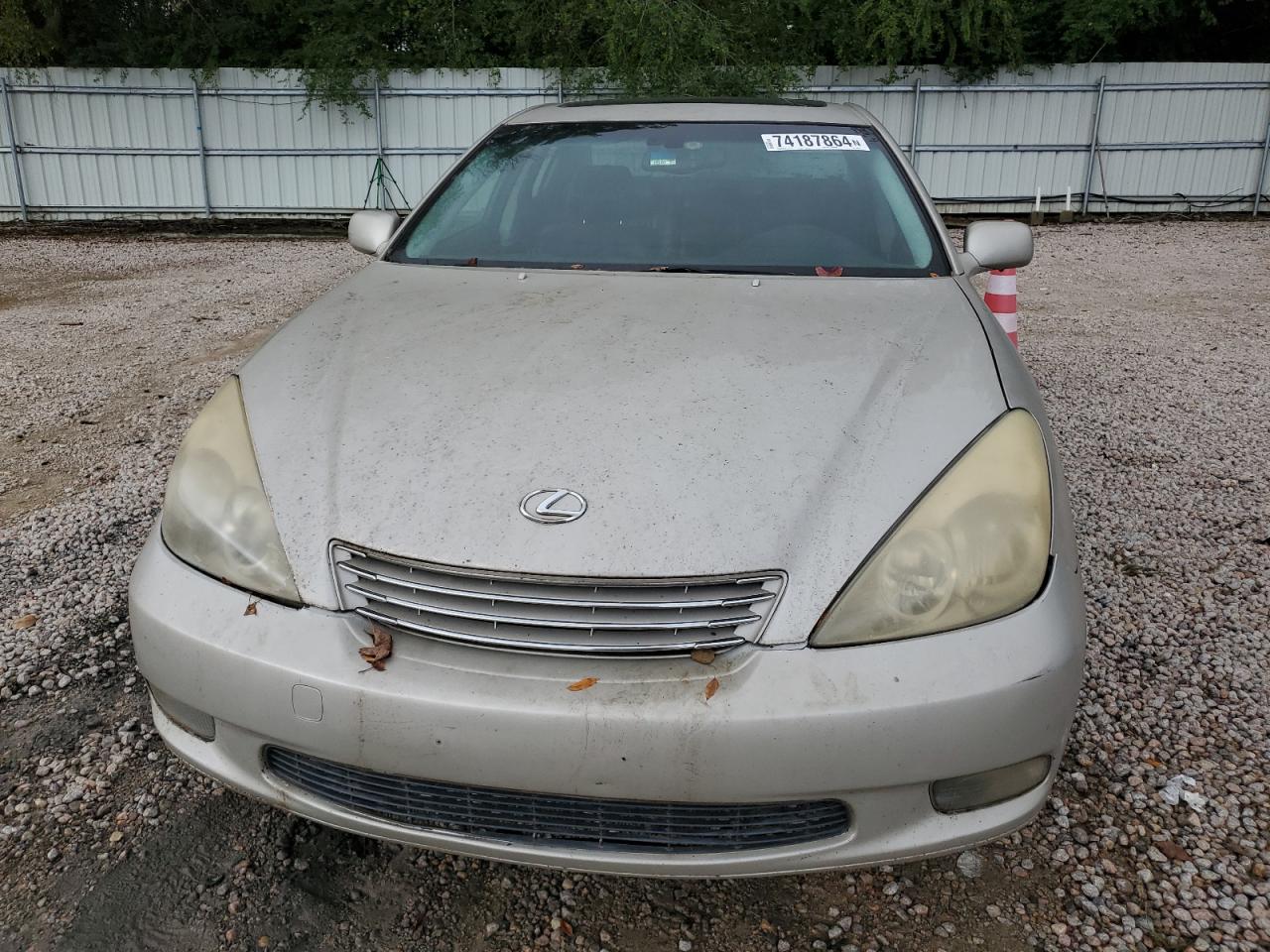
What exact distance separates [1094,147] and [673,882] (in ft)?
50.3

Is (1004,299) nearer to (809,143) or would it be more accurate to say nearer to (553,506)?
(809,143)

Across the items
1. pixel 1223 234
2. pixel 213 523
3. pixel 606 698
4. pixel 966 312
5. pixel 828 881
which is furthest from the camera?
pixel 1223 234

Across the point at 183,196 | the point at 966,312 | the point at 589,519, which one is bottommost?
the point at 183,196

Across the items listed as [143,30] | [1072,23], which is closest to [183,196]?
[143,30]

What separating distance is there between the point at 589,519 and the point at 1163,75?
16.0 metres

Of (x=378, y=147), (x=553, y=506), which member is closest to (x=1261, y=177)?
(x=378, y=147)

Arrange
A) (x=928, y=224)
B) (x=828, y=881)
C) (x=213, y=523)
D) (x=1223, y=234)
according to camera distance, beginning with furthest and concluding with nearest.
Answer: (x=1223, y=234), (x=928, y=224), (x=828, y=881), (x=213, y=523)

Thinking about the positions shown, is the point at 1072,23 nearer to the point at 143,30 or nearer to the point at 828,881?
the point at 143,30

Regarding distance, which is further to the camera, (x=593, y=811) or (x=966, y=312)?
(x=966, y=312)

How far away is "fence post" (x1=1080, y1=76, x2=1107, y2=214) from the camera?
570 inches

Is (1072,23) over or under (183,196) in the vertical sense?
over

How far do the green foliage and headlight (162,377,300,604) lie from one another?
12.0 metres

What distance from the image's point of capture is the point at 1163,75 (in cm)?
1445

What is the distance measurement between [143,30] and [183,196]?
8.81ft
